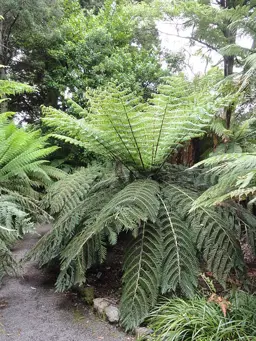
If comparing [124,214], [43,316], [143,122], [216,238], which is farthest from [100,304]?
[143,122]

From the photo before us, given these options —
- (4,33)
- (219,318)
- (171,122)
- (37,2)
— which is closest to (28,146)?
(171,122)

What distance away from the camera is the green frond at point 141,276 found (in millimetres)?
1624

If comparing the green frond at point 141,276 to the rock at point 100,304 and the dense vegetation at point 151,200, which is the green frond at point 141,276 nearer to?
the dense vegetation at point 151,200

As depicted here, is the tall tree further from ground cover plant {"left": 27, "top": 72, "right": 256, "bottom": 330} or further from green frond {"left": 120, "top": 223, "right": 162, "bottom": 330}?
green frond {"left": 120, "top": 223, "right": 162, "bottom": 330}

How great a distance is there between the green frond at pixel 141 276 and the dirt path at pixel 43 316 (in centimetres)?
14

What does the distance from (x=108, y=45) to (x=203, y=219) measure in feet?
16.3

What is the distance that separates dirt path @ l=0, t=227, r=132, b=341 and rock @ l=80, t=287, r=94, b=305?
5cm

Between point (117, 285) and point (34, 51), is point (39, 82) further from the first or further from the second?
point (117, 285)

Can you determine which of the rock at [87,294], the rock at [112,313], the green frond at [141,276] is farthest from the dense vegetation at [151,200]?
the rock at [87,294]

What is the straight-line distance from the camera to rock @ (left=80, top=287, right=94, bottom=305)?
2.00 metres

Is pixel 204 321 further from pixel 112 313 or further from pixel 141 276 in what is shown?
pixel 112 313

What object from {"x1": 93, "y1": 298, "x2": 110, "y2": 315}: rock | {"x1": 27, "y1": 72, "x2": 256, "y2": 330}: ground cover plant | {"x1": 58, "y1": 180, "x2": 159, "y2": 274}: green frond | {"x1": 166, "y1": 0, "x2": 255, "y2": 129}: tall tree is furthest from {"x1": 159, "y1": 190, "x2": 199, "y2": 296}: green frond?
{"x1": 166, "y1": 0, "x2": 255, "y2": 129}: tall tree

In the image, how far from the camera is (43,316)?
1865 mm

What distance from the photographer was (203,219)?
5.98 feet
